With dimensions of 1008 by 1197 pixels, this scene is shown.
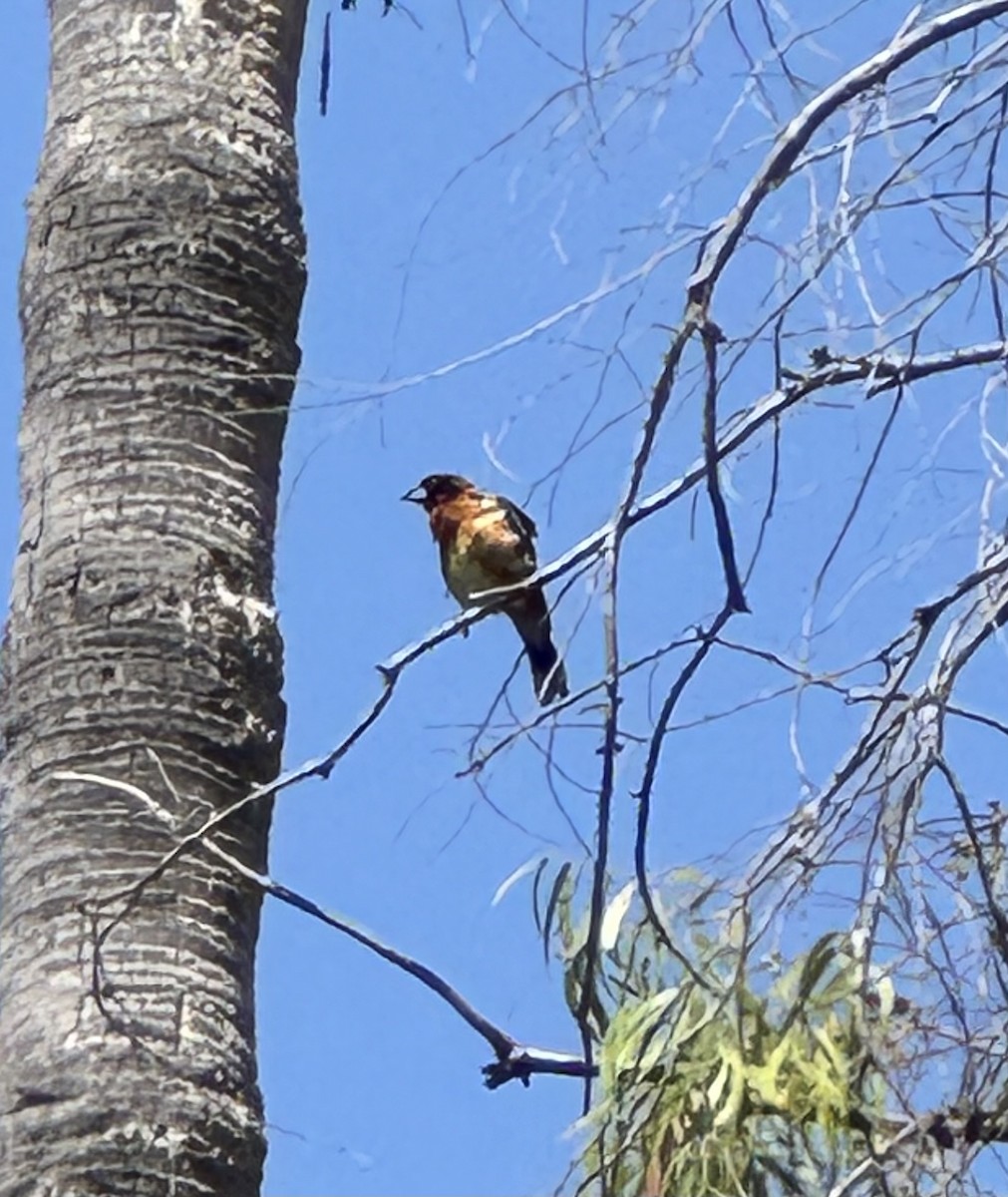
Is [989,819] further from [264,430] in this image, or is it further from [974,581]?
[264,430]

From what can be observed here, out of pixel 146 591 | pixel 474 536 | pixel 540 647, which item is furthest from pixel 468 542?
pixel 146 591

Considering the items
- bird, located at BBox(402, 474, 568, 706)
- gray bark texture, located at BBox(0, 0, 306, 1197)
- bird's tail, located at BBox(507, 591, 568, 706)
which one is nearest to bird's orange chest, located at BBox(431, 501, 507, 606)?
bird, located at BBox(402, 474, 568, 706)

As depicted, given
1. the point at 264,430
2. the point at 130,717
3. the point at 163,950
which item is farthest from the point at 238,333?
the point at 163,950

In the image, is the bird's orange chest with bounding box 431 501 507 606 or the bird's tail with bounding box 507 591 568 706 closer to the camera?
the bird's tail with bounding box 507 591 568 706

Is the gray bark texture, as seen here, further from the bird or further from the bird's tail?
the bird

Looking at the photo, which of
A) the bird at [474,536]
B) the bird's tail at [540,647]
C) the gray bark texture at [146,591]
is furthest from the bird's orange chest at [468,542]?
the gray bark texture at [146,591]

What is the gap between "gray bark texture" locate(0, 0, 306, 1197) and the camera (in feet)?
8.83

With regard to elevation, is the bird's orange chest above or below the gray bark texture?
above

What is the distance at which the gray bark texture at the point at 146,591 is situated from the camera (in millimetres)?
2691

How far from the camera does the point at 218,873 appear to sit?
284 cm

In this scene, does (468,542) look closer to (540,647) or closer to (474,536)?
(474,536)

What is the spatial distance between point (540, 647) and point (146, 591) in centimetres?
46

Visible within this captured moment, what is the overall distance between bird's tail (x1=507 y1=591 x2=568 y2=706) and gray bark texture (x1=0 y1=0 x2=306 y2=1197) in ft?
0.94

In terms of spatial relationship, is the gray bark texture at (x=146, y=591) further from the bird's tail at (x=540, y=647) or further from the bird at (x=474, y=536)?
the bird at (x=474, y=536)
